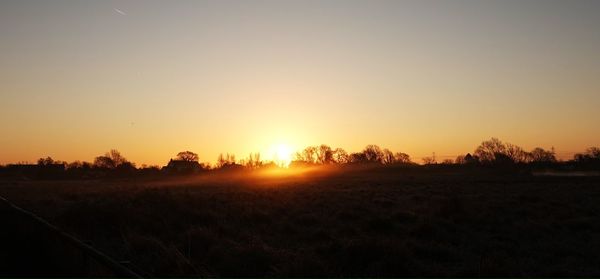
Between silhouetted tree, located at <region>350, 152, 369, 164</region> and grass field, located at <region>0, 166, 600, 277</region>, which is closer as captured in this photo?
grass field, located at <region>0, 166, 600, 277</region>

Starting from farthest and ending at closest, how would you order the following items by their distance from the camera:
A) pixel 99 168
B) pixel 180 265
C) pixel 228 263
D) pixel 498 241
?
pixel 99 168
pixel 498 241
pixel 228 263
pixel 180 265

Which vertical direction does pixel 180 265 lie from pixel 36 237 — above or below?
below

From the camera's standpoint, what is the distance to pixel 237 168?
16425 centimetres

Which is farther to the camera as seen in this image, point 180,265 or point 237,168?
point 237,168

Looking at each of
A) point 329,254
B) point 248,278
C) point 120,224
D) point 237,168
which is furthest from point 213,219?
point 237,168

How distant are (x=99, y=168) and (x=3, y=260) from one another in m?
161

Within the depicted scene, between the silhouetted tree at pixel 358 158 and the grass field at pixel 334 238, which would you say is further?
the silhouetted tree at pixel 358 158

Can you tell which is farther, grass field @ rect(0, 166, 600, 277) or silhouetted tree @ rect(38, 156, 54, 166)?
silhouetted tree @ rect(38, 156, 54, 166)

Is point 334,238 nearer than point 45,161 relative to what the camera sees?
Yes

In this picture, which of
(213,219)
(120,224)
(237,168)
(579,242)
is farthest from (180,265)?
(237,168)

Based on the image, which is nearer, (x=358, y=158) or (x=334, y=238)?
(x=334, y=238)

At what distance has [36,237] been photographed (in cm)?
766

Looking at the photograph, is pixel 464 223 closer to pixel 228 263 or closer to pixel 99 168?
pixel 228 263

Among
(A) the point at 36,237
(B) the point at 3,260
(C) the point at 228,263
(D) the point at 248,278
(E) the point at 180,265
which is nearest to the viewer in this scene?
(B) the point at 3,260
